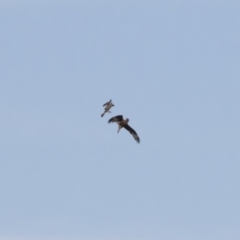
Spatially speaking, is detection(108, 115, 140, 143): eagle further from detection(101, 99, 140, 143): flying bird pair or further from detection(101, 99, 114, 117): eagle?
detection(101, 99, 114, 117): eagle

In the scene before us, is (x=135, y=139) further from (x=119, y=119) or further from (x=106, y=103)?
(x=106, y=103)

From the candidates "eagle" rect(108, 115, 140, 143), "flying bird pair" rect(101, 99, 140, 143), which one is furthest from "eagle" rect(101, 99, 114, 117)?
"eagle" rect(108, 115, 140, 143)

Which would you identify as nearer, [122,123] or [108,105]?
[108,105]

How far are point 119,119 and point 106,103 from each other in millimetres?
5727

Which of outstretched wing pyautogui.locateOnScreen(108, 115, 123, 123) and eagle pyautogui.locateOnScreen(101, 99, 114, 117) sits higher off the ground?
outstretched wing pyautogui.locateOnScreen(108, 115, 123, 123)

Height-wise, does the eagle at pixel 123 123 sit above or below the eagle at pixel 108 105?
above

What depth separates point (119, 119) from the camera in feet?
198

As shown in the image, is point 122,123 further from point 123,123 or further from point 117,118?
point 117,118

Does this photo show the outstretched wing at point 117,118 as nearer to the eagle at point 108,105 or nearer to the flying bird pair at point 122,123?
the flying bird pair at point 122,123

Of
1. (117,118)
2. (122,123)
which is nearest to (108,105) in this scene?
(117,118)

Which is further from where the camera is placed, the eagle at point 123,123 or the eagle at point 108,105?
the eagle at point 123,123

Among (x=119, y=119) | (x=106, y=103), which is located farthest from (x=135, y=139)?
(x=106, y=103)

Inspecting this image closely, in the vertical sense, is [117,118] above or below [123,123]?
below

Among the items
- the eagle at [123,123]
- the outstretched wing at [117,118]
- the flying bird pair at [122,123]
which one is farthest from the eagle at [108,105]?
the outstretched wing at [117,118]
